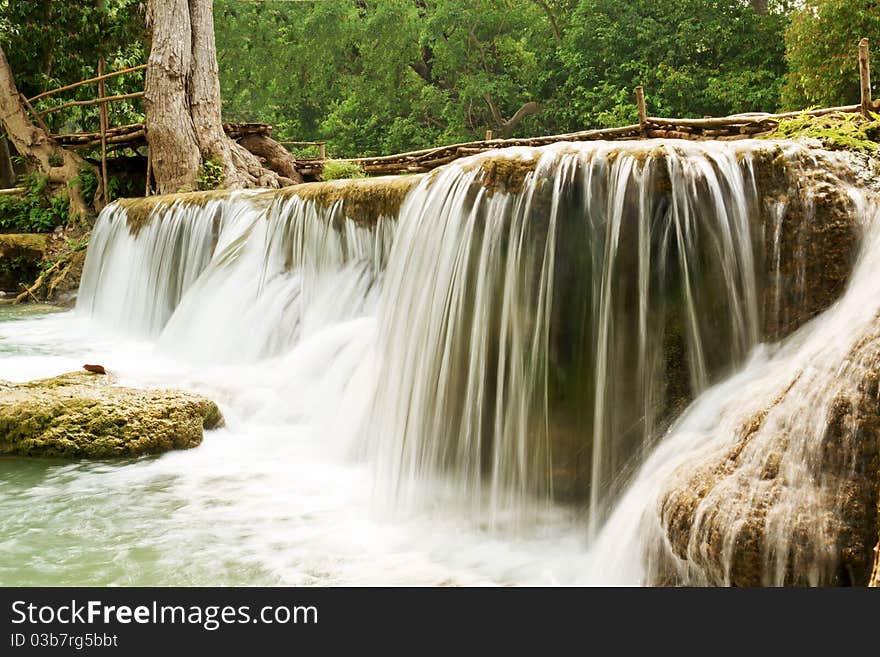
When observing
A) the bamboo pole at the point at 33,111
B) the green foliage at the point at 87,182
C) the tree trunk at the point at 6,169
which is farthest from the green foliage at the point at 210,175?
the tree trunk at the point at 6,169

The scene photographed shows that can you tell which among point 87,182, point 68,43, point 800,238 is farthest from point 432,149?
point 800,238

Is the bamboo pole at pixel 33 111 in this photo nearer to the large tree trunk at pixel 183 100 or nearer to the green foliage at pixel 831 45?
the large tree trunk at pixel 183 100

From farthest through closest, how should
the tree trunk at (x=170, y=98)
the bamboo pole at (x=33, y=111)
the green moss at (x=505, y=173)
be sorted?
the bamboo pole at (x=33, y=111) → the tree trunk at (x=170, y=98) → the green moss at (x=505, y=173)

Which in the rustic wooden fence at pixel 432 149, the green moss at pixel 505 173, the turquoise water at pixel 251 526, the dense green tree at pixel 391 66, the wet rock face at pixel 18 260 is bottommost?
the turquoise water at pixel 251 526

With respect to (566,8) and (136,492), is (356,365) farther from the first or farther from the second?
(566,8)

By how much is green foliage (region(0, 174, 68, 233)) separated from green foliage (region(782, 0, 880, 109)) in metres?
15.7

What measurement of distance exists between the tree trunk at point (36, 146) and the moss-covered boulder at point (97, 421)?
11.5 meters

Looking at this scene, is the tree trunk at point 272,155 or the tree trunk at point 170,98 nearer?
the tree trunk at point 170,98

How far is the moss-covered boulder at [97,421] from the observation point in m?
5.40

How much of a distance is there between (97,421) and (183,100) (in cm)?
1078

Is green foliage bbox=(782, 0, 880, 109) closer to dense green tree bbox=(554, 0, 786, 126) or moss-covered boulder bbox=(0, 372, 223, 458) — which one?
dense green tree bbox=(554, 0, 786, 126)

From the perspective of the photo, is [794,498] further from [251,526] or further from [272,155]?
[272,155]

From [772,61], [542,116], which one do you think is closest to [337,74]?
[542,116]

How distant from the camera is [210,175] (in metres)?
15.0
